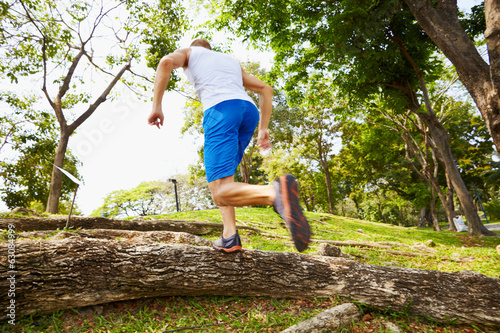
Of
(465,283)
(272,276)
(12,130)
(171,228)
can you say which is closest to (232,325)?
(272,276)

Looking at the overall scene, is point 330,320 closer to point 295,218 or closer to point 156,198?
point 295,218

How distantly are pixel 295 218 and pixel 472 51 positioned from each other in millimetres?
5470

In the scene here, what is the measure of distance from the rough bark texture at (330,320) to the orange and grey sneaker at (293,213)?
0.64m

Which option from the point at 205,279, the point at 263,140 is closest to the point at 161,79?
the point at 263,140

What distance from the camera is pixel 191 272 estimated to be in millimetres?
2240

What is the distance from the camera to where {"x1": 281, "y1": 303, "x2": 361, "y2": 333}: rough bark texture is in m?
1.93

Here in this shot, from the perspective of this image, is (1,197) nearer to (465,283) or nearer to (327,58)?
(327,58)

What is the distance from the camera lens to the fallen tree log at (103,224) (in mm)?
4512

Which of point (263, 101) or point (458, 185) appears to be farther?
point (458, 185)

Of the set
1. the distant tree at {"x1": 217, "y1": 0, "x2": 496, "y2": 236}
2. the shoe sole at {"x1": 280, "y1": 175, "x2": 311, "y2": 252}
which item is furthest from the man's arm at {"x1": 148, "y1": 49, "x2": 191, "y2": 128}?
the distant tree at {"x1": 217, "y1": 0, "x2": 496, "y2": 236}

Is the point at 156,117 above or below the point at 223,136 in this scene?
above

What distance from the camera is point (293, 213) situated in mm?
1840

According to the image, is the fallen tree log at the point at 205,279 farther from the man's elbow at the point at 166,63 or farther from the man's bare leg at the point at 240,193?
the man's elbow at the point at 166,63

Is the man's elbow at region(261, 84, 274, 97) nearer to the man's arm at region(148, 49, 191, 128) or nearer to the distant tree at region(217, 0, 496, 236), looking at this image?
the man's arm at region(148, 49, 191, 128)
